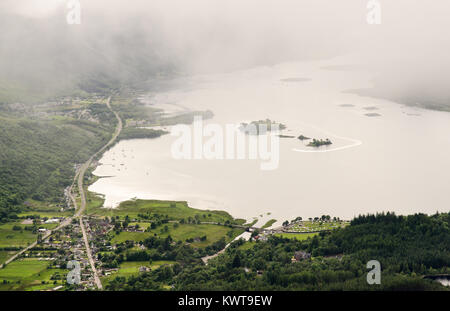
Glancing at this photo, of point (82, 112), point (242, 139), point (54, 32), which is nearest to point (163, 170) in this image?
point (242, 139)

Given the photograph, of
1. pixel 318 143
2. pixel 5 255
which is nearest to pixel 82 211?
pixel 5 255

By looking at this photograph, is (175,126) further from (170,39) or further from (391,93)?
(170,39)

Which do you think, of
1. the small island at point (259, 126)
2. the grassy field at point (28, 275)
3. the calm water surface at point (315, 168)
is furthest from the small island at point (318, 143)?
the grassy field at point (28, 275)

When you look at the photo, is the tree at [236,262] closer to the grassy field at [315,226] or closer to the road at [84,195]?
the road at [84,195]

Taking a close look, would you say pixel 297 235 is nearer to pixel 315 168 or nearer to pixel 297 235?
pixel 297 235

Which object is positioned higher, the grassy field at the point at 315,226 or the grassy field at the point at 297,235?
the grassy field at the point at 315,226
